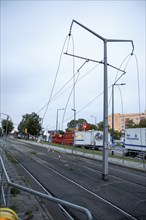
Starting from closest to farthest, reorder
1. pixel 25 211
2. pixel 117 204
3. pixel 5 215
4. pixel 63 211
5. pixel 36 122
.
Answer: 1. pixel 5 215
2. pixel 25 211
3. pixel 63 211
4. pixel 117 204
5. pixel 36 122

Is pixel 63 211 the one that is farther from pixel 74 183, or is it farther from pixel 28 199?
pixel 74 183

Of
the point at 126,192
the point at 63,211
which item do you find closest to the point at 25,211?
the point at 63,211

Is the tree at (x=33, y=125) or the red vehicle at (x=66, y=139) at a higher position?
the tree at (x=33, y=125)

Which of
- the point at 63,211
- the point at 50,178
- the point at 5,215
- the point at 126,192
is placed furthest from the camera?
the point at 50,178

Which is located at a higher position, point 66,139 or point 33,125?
point 33,125

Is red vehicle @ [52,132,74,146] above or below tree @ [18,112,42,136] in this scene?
below

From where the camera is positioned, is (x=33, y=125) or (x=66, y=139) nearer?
(x=66, y=139)

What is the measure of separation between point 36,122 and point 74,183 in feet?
233

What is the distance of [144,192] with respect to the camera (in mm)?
9945

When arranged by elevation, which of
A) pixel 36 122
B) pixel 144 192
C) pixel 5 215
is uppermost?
pixel 36 122

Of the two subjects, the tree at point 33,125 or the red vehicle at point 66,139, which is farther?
the tree at point 33,125

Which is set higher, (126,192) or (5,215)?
(5,215)

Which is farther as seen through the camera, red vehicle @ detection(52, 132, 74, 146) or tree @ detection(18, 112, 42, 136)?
tree @ detection(18, 112, 42, 136)

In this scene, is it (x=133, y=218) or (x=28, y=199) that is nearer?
(x=133, y=218)
